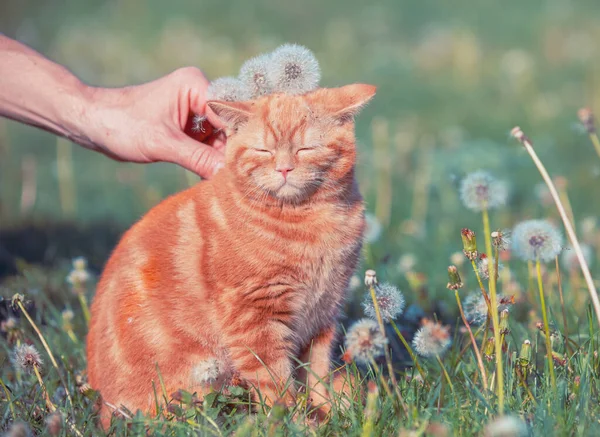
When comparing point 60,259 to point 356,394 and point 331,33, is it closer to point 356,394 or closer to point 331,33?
point 356,394

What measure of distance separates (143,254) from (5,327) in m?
0.63

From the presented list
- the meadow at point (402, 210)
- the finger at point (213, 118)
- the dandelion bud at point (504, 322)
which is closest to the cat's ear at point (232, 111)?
the finger at point (213, 118)

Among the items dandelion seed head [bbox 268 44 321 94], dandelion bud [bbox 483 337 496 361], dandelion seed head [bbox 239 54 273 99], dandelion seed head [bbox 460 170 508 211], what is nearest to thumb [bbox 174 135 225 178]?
dandelion seed head [bbox 239 54 273 99]

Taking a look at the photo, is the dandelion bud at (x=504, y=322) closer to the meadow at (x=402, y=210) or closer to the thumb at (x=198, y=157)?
the meadow at (x=402, y=210)

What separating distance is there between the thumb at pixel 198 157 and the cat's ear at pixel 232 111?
9.9 inches

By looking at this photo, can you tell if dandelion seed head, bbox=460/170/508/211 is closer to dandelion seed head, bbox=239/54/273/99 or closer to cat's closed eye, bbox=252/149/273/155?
cat's closed eye, bbox=252/149/273/155

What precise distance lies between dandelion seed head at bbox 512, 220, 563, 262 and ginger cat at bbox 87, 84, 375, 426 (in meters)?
0.62

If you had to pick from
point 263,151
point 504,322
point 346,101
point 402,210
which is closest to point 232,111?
point 263,151

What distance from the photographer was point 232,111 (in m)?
2.33

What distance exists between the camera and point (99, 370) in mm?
2393

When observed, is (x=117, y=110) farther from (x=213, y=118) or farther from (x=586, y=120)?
(x=586, y=120)

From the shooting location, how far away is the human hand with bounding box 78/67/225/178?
2666mm

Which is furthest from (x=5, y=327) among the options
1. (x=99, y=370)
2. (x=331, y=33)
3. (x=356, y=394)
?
(x=331, y=33)

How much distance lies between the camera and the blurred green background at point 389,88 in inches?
203
